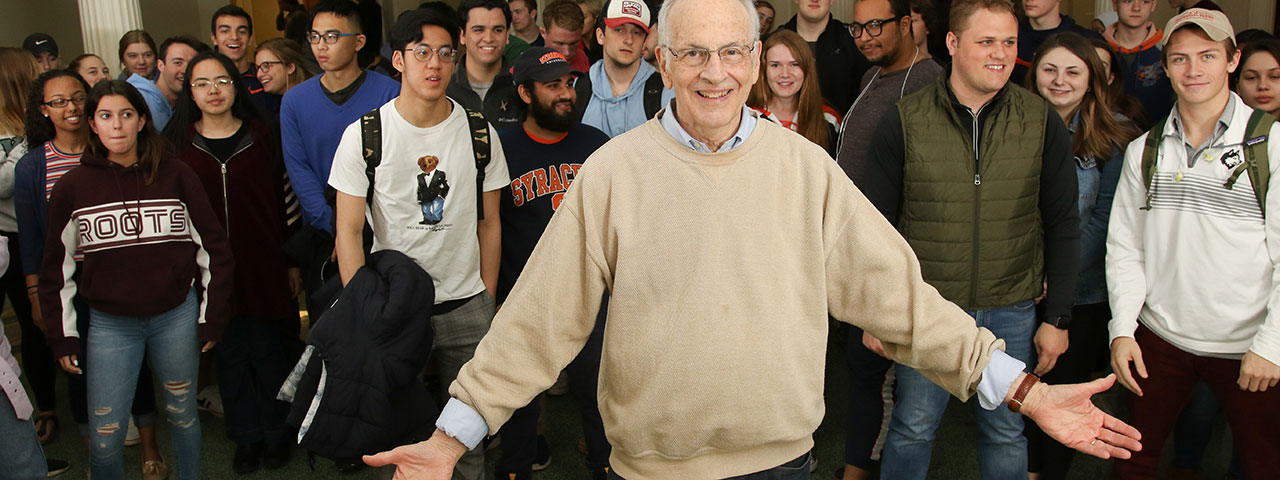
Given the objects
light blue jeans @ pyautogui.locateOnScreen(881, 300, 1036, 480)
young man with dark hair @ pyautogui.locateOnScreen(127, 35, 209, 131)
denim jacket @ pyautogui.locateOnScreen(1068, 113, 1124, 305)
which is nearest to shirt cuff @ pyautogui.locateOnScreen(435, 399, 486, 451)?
light blue jeans @ pyautogui.locateOnScreen(881, 300, 1036, 480)

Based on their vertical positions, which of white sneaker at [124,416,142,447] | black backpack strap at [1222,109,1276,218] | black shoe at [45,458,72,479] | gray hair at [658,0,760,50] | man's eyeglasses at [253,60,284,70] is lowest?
black shoe at [45,458,72,479]

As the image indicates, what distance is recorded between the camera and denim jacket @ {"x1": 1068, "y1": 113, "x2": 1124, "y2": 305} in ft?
11.8

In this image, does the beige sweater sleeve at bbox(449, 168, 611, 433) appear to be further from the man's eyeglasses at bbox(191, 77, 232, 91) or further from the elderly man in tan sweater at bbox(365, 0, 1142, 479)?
the man's eyeglasses at bbox(191, 77, 232, 91)

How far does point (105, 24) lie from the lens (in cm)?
699

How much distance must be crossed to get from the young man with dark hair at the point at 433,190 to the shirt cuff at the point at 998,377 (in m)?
1.85

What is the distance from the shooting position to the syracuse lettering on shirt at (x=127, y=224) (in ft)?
11.5

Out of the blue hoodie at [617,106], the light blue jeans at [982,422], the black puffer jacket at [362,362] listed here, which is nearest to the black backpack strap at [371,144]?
the black puffer jacket at [362,362]

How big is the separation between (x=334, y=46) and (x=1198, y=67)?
3173 millimetres

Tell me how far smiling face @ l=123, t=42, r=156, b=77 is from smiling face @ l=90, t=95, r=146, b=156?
2.67m

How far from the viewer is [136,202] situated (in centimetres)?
357

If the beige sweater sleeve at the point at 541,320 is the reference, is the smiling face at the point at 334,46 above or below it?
above

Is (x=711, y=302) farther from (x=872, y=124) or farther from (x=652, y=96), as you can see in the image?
(x=652, y=96)

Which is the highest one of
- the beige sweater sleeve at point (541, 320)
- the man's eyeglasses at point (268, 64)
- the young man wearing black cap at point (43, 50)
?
the young man wearing black cap at point (43, 50)

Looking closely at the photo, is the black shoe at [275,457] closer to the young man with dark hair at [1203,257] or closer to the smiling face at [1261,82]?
the young man with dark hair at [1203,257]
